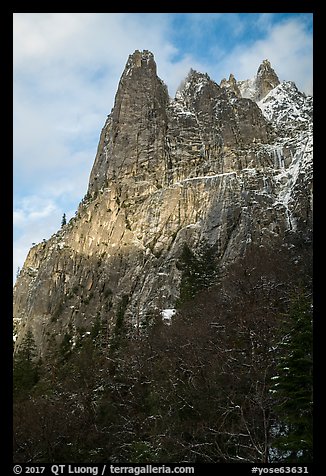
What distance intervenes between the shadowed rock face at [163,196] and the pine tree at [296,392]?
→ 1241 inches

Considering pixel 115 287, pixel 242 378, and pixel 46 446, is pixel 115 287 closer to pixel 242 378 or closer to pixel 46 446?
pixel 46 446

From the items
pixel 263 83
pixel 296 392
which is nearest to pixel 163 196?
pixel 263 83

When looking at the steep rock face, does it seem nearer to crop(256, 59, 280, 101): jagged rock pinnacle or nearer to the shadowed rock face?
crop(256, 59, 280, 101): jagged rock pinnacle

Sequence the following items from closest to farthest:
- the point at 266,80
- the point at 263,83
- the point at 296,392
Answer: the point at 296,392
the point at 266,80
the point at 263,83

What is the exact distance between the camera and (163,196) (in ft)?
216

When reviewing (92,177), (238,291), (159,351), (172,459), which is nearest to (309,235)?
(238,291)

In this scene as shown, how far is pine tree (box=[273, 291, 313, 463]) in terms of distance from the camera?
407 inches

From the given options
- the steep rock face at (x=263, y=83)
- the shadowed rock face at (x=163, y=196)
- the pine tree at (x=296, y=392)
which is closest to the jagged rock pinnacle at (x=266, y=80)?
the steep rock face at (x=263, y=83)

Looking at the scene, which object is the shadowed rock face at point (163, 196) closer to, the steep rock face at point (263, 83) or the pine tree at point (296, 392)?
the steep rock face at point (263, 83)

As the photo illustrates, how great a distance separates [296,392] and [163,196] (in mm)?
55714

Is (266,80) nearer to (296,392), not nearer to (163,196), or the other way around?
(163,196)

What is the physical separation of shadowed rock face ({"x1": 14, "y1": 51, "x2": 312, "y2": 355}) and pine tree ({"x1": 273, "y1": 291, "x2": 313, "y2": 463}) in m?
31.5

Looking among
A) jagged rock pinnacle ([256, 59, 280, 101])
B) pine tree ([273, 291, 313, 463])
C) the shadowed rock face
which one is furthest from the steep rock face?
pine tree ([273, 291, 313, 463])

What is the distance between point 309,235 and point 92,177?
171ft
